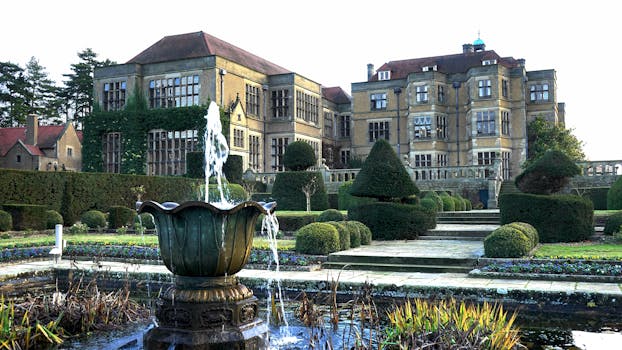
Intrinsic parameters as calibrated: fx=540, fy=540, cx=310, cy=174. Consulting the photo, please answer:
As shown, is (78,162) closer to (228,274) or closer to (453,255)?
(453,255)

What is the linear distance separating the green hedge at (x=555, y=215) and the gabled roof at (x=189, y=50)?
79.9 feet

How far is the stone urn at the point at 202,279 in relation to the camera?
17.9 feet

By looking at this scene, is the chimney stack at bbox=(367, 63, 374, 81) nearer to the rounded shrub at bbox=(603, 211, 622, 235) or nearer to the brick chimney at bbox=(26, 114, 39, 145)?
the brick chimney at bbox=(26, 114, 39, 145)

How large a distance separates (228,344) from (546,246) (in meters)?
11.8

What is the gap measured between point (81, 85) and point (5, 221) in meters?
41.7

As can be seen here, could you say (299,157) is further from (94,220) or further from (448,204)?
(94,220)

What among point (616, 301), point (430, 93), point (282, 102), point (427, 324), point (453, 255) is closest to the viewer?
point (427, 324)

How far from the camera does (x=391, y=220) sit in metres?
16.8

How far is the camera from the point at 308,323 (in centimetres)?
682

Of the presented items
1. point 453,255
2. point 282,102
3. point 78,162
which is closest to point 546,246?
point 453,255

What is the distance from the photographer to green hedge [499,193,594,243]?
15.4 meters

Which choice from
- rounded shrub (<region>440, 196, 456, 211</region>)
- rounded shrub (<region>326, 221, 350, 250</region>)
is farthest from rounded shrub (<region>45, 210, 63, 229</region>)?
rounded shrub (<region>440, 196, 456, 211</region>)

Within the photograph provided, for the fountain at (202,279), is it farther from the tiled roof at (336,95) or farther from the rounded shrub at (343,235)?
the tiled roof at (336,95)

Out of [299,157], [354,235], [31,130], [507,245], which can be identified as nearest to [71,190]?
[299,157]
